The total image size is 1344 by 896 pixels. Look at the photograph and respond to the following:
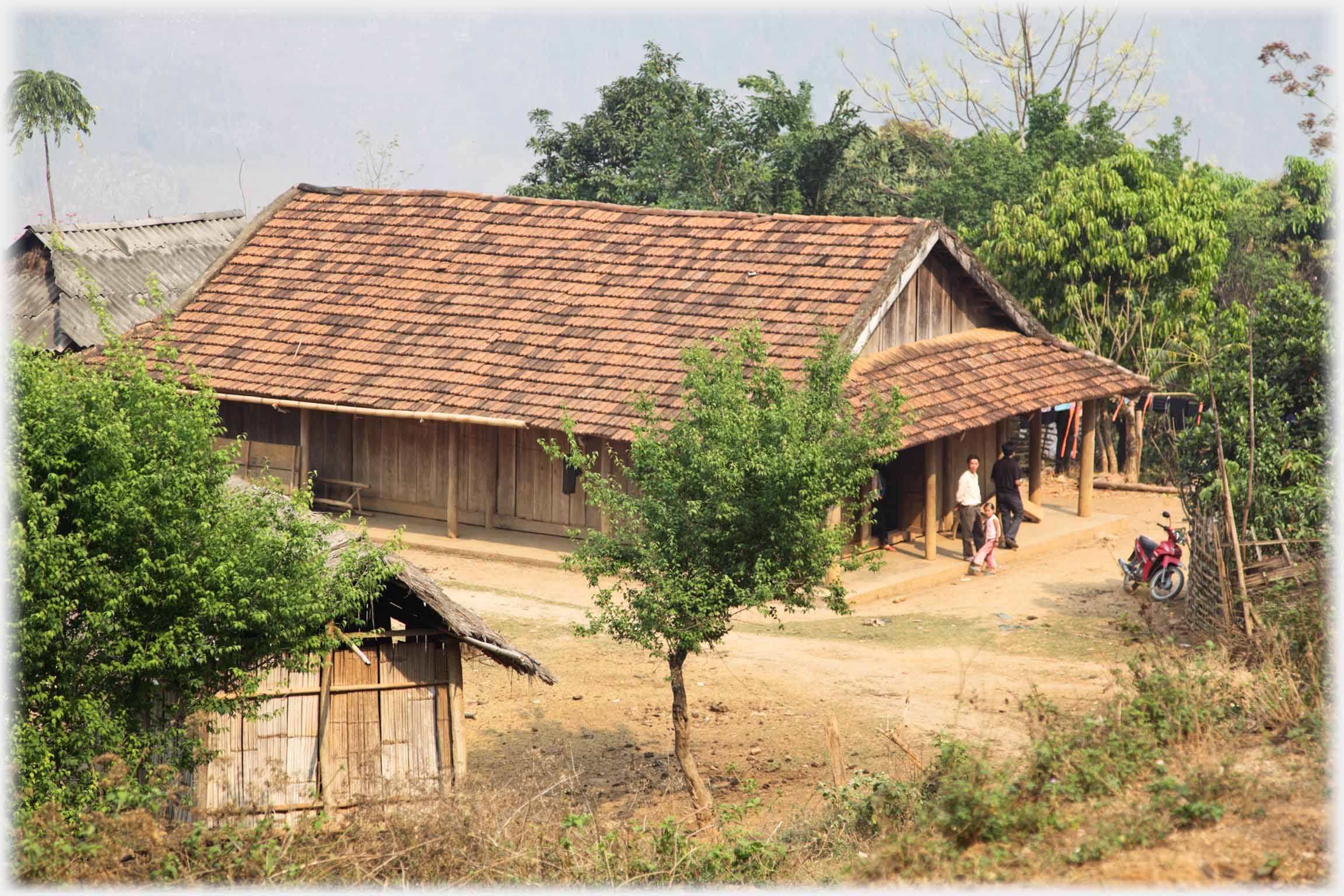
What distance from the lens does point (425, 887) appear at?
927 cm

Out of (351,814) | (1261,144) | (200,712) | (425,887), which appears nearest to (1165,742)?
(425,887)

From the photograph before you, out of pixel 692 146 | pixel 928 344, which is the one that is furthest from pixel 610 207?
pixel 692 146

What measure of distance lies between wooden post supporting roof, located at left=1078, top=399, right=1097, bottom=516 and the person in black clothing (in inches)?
71.4

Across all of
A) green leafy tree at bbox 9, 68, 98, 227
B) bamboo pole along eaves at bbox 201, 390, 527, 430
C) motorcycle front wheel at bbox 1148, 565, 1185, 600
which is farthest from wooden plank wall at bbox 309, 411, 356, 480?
green leafy tree at bbox 9, 68, 98, 227

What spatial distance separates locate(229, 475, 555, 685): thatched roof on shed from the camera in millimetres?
10539

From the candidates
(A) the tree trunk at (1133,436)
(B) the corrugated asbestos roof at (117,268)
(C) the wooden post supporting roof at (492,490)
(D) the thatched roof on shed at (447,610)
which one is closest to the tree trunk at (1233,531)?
(D) the thatched roof on shed at (447,610)

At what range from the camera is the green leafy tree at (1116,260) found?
24.6 metres

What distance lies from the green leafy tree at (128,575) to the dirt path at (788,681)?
344 centimetres

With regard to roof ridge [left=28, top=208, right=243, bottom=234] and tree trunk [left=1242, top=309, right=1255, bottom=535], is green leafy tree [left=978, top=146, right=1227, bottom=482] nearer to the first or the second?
tree trunk [left=1242, top=309, right=1255, bottom=535]

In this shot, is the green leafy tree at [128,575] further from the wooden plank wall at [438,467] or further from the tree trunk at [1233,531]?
the wooden plank wall at [438,467]

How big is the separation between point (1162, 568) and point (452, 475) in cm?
934

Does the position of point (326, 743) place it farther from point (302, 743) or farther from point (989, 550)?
point (989, 550)

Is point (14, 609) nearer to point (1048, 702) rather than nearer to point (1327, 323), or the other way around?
point (1048, 702)

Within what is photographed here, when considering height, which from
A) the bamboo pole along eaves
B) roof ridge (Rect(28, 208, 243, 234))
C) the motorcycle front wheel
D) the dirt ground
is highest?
roof ridge (Rect(28, 208, 243, 234))
